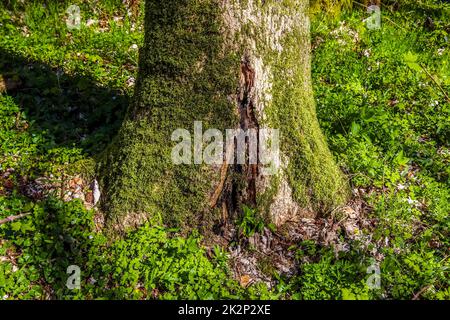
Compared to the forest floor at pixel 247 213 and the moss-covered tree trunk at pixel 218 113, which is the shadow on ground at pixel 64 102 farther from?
the moss-covered tree trunk at pixel 218 113

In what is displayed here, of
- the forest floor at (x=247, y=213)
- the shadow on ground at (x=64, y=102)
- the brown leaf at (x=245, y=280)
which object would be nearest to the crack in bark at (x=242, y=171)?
the forest floor at (x=247, y=213)

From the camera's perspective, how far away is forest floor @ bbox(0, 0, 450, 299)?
2.57m

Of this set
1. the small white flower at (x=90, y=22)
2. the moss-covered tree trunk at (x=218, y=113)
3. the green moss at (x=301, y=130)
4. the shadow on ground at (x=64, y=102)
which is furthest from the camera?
the small white flower at (x=90, y=22)

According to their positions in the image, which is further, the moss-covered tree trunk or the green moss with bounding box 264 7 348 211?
the green moss with bounding box 264 7 348 211

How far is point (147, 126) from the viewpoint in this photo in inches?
110

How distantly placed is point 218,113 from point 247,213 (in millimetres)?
723

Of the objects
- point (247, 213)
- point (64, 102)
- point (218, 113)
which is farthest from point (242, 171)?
point (64, 102)

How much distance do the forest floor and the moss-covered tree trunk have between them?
7.0 inches

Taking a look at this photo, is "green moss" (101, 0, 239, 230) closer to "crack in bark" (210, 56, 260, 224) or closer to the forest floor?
"crack in bark" (210, 56, 260, 224)

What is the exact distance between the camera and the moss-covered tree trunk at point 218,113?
255 centimetres

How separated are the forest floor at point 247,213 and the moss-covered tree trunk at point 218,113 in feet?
0.58

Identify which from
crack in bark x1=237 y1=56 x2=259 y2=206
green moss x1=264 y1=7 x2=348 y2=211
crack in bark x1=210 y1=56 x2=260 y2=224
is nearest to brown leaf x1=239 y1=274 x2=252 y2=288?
crack in bark x1=210 y1=56 x2=260 y2=224
